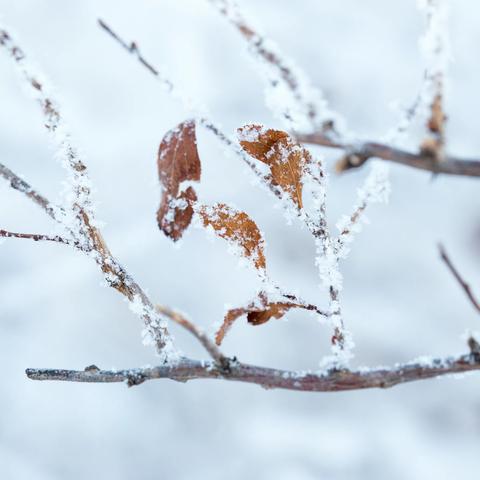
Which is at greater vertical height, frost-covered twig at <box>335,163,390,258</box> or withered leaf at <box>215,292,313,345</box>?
frost-covered twig at <box>335,163,390,258</box>

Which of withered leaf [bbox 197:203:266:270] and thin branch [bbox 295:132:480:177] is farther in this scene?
withered leaf [bbox 197:203:266:270]

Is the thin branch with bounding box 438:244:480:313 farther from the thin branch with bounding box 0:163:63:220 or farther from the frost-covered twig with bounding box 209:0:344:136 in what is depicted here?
the thin branch with bounding box 0:163:63:220

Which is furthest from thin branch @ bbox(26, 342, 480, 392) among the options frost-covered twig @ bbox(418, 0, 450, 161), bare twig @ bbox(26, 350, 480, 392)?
frost-covered twig @ bbox(418, 0, 450, 161)

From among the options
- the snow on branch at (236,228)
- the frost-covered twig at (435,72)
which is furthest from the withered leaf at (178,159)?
the frost-covered twig at (435,72)

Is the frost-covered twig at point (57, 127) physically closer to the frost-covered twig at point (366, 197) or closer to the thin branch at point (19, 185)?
the thin branch at point (19, 185)

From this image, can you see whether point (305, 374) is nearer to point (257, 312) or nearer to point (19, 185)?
point (257, 312)

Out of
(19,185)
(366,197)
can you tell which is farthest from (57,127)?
(366,197)
